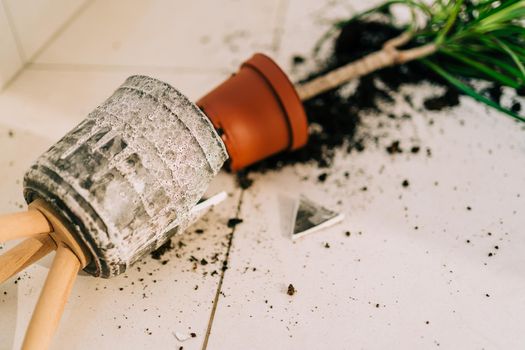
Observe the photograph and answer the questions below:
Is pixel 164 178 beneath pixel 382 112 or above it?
above

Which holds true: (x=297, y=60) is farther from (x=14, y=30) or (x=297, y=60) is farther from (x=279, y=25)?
(x=14, y=30)

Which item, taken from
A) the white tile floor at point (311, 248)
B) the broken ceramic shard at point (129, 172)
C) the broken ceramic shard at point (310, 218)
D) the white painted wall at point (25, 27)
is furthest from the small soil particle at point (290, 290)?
the white painted wall at point (25, 27)

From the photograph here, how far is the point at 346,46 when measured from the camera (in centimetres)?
131

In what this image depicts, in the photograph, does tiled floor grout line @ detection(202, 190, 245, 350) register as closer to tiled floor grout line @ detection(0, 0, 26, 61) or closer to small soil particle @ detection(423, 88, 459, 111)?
small soil particle @ detection(423, 88, 459, 111)

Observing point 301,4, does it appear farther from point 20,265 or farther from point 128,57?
point 20,265

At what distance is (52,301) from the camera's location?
0.72m

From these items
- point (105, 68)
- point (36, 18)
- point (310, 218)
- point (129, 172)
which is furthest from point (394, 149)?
point (36, 18)

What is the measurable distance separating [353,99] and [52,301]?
803 mm

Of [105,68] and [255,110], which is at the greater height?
[105,68]

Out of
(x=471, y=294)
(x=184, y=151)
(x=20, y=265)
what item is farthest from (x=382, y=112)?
(x=20, y=265)

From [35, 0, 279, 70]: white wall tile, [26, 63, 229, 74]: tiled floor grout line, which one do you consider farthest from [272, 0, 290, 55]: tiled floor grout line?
[26, 63, 229, 74]: tiled floor grout line

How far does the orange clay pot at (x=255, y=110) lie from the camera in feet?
3.16

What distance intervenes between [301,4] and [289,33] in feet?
0.48

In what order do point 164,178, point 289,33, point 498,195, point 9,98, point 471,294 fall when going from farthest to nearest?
point 289,33
point 9,98
point 498,195
point 471,294
point 164,178
